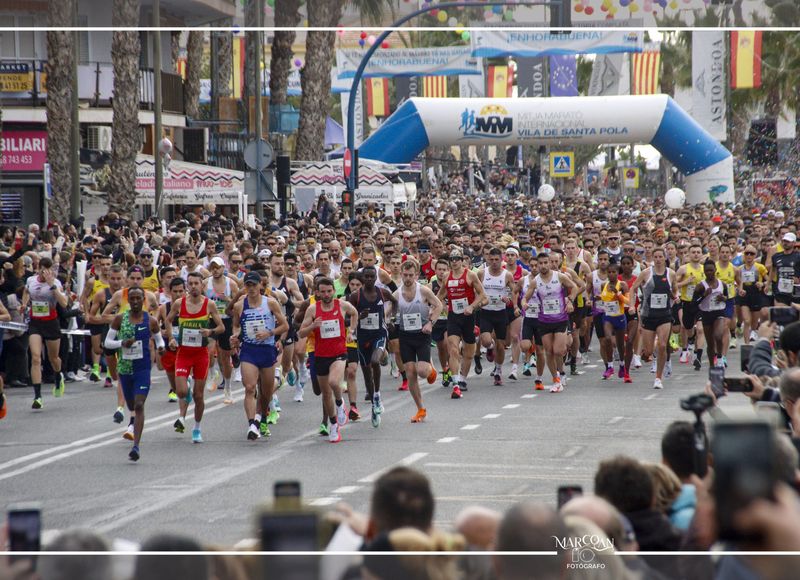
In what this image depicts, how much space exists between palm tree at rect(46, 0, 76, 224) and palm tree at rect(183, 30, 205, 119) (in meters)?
15.6

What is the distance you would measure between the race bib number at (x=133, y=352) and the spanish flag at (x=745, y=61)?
1382 inches

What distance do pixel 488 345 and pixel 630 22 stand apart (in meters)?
13.1

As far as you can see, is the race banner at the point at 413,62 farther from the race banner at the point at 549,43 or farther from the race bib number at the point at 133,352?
the race bib number at the point at 133,352

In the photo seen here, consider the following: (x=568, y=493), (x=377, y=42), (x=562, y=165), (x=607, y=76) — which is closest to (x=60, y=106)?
(x=377, y=42)

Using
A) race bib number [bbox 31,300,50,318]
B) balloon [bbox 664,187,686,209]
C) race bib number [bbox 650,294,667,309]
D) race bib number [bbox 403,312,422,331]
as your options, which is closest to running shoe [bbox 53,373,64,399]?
race bib number [bbox 31,300,50,318]

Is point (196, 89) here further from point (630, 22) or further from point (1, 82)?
point (630, 22)

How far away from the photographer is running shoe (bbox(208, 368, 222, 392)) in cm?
1905

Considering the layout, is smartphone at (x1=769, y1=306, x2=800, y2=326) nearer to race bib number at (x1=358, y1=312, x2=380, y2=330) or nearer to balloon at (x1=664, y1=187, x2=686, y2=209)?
race bib number at (x1=358, y1=312, x2=380, y2=330)

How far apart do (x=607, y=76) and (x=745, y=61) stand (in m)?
5.06

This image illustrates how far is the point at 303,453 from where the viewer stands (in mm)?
13383

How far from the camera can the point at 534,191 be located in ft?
288

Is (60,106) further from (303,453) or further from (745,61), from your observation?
(745,61)

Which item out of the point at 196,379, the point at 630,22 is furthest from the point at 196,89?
the point at 196,379

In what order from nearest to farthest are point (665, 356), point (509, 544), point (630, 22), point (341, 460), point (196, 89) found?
point (509, 544), point (341, 460), point (665, 356), point (630, 22), point (196, 89)
